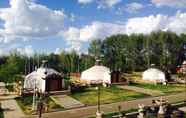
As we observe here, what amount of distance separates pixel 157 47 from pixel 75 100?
204 feet

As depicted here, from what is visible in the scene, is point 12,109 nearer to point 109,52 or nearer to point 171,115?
point 171,115

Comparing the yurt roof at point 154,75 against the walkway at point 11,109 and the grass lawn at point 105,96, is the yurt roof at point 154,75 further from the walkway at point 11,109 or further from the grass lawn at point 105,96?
the walkway at point 11,109

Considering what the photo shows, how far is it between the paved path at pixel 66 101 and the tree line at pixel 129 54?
44209mm

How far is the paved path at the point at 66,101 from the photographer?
1554 inches

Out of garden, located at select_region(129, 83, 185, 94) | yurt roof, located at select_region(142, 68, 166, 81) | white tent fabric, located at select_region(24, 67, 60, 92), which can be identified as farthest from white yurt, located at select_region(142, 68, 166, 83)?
white tent fabric, located at select_region(24, 67, 60, 92)

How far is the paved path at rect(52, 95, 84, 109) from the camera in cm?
3947

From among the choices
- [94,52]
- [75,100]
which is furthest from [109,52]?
[75,100]

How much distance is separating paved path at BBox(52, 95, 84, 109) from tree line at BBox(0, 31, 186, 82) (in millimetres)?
44209

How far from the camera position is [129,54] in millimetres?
108000

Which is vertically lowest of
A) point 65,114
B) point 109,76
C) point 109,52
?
point 65,114

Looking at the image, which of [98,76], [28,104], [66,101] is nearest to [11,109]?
[28,104]

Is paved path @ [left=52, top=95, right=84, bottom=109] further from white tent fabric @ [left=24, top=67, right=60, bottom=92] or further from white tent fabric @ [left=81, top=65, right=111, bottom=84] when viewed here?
white tent fabric @ [left=81, top=65, right=111, bottom=84]

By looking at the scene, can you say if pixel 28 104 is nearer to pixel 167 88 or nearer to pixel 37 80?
pixel 37 80

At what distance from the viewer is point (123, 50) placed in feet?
359
